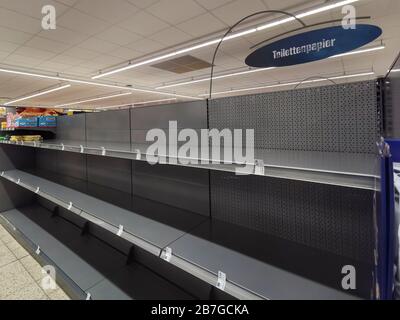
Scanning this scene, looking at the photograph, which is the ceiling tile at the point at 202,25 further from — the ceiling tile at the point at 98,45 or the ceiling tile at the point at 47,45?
the ceiling tile at the point at 47,45

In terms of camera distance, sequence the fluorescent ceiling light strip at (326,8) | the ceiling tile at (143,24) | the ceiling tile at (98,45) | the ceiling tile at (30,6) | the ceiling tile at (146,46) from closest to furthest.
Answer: the ceiling tile at (30,6), the fluorescent ceiling light strip at (326,8), the ceiling tile at (143,24), the ceiling tile at (98,45), the ceiling tile at (146,46)

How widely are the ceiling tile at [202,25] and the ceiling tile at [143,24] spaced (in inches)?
15.5

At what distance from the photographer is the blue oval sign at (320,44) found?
3.91 ft

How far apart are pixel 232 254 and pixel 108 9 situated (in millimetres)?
4059

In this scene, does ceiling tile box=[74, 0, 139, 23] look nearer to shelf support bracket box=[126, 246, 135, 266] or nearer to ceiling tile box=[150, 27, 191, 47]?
ceiling tile box=[150, 27, 191, 47]

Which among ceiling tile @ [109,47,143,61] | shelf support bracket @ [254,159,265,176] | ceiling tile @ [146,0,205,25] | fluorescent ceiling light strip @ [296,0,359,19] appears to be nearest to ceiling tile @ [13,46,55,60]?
ceiling tile @ [109,47,143,61]

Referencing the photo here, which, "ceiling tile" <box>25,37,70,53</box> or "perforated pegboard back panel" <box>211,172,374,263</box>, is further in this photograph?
"ceiling tile" <box>25,37,70,53</box>

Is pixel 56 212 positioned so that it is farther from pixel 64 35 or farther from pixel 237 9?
pixel 237 9

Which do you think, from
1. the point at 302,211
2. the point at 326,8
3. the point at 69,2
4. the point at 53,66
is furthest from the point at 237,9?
the point at 53,66

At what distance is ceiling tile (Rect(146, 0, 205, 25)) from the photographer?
11.4 feet

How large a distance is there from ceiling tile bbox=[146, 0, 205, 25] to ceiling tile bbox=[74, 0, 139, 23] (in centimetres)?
33

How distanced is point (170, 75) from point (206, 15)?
14.1ft

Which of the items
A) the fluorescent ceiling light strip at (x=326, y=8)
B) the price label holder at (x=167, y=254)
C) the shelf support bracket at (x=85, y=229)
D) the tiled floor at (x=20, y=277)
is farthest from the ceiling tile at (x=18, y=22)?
the price label holder at (x=167, y=254)

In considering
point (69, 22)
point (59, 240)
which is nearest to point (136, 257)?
point (59, 240)
